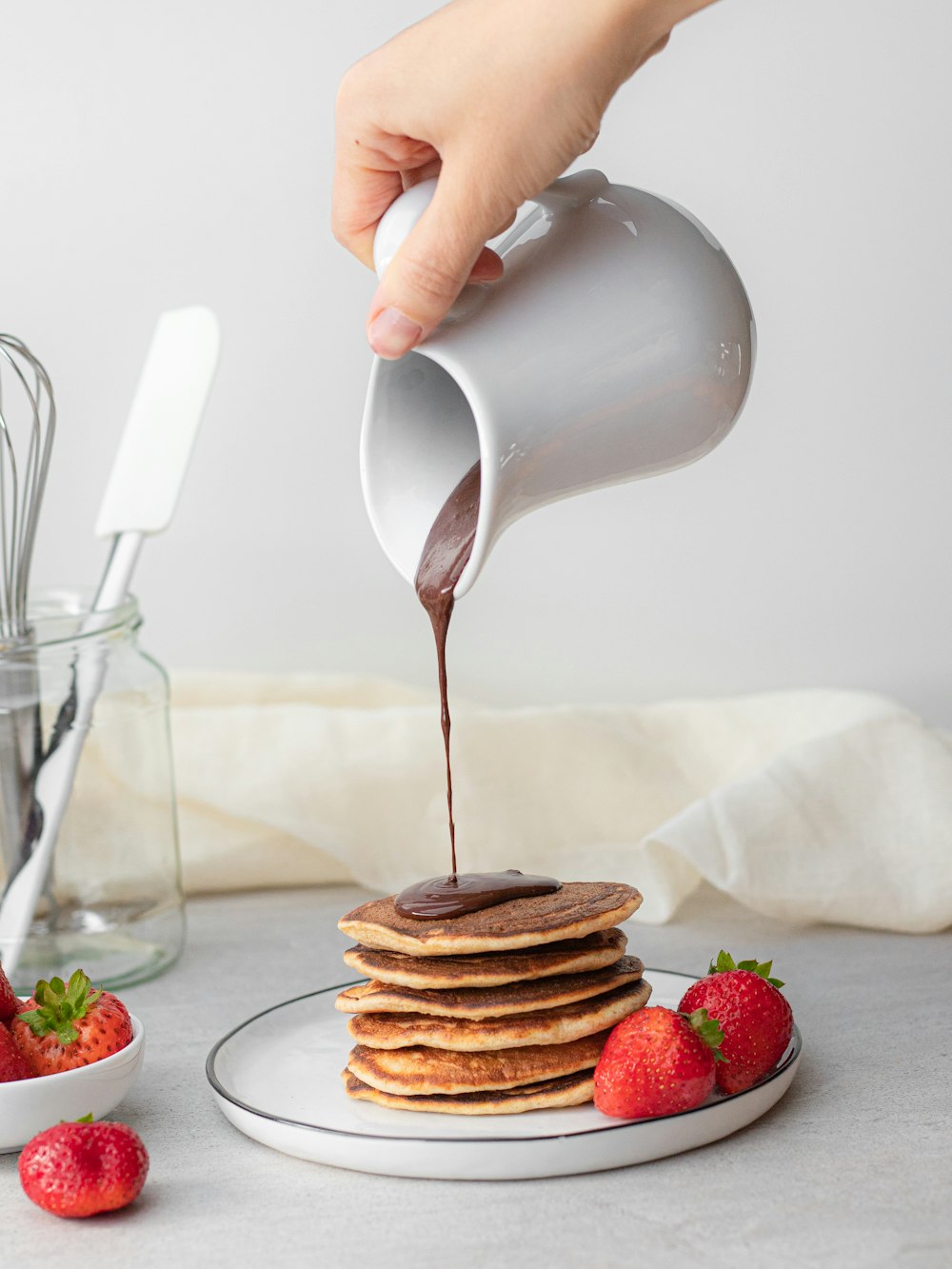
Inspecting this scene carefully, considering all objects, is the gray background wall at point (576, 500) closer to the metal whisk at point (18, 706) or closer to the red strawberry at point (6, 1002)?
the metal whisk at point (18, 706)

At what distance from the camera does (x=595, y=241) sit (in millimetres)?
1081

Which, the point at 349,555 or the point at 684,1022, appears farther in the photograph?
the point at 349,555

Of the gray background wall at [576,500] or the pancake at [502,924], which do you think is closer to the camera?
the pancake at [502,924]

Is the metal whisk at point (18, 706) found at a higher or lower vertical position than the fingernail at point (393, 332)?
lower

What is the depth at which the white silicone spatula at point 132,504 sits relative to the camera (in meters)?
1.49

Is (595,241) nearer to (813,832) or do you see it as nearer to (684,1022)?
(684,1022)

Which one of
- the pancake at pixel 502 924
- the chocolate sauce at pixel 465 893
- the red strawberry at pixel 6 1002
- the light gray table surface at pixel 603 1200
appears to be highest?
the chocolate sauce at pixel 465 893

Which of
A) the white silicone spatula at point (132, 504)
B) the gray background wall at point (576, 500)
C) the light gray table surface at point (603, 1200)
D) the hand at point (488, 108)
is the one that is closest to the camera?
the light gray table surface at point (603, 1200)

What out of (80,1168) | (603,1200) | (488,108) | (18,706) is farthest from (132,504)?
(603,1200)

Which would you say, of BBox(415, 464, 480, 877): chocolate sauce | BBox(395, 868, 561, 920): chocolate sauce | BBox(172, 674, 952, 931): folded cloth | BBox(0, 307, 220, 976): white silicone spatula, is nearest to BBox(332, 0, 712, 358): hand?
BBox(415, 464, 480, 877): chocolate sauce

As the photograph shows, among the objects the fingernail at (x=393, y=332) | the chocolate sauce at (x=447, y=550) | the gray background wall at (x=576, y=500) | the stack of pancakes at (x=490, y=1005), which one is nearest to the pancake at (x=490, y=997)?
the stack of pancakes at (x=490, y=1005)

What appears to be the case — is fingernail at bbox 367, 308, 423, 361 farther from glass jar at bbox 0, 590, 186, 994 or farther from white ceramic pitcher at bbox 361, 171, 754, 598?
glass jar at bbox 0, 590, 186, 994

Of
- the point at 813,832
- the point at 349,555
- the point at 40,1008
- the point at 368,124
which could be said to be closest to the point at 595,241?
the point at 368,124

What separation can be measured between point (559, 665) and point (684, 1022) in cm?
125
